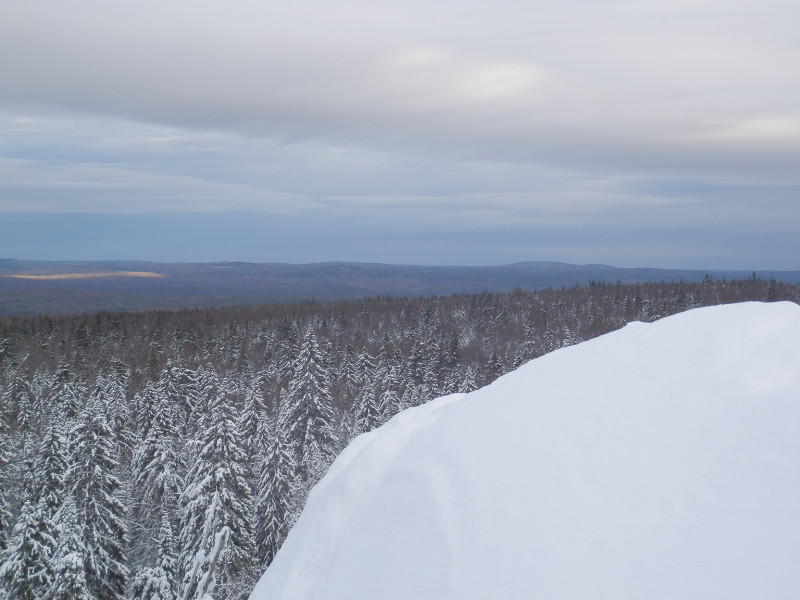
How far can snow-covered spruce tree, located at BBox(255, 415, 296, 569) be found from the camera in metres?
23.0

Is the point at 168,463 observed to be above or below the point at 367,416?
below

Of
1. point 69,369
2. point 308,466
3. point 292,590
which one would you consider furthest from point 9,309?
point 292,590

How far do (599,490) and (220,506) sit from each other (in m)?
17.2

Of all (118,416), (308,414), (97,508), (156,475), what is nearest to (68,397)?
(118,416)

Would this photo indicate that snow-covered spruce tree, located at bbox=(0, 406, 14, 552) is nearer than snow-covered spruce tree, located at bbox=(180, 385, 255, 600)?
No

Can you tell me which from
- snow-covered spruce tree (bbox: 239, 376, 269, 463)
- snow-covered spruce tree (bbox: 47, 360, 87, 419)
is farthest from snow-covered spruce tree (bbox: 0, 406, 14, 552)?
snow-covered spruce tree (bbox: 239, 376, 269, 463)

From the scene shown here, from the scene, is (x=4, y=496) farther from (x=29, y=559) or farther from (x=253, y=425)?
(x=253, y=425)

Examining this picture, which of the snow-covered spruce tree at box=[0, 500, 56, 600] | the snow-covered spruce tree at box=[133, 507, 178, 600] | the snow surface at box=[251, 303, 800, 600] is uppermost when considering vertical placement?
the snow surface at box=[251, 303, 800, 600]

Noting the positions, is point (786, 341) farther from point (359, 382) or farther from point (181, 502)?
point (359, 382)

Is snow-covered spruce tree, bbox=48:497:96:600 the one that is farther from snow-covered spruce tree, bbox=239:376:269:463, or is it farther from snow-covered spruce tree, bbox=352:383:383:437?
snow-covered spruce tree, bbox=352:383:383:437

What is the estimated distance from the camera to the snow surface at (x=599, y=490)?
12.4 ft

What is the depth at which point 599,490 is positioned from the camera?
434 centimetres

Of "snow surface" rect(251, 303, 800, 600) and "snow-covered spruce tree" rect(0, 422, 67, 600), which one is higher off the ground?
"snow surface" rect(251, 303, 800, 600)

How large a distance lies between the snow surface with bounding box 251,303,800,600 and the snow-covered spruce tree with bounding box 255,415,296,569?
703 inches
